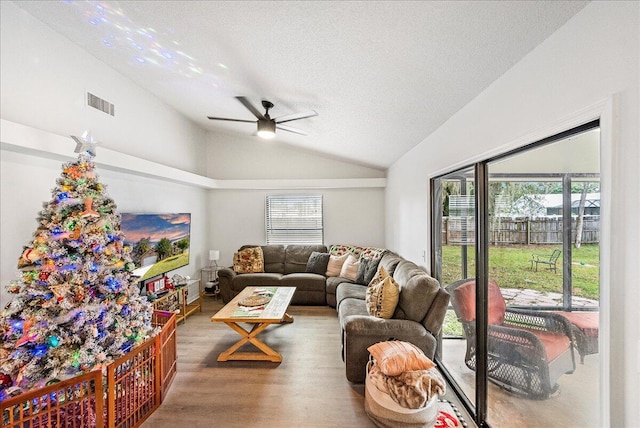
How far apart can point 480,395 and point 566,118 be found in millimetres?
2022

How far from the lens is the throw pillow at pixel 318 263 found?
5.24 m

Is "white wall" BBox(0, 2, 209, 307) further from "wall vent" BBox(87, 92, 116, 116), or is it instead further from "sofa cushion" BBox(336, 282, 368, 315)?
"sofa cushion" BBox(336, 282, 368, 315)

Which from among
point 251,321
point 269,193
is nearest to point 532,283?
point 251,321

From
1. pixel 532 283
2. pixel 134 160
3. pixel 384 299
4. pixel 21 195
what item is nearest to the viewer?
pixel 532 283

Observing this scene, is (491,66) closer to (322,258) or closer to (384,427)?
(384,427)

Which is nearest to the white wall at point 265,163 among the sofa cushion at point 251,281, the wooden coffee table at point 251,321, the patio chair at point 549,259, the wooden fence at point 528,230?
the sofa cushion at point 251,281

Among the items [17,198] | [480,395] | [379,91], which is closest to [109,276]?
[17,198]

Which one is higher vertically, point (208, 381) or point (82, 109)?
point (82, 109)

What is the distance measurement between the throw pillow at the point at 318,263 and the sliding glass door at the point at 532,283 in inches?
115

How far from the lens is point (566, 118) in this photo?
125 cm

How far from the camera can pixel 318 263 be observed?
529cm

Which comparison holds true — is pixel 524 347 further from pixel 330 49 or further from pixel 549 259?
pixel 330 49

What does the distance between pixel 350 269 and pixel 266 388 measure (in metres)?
2.57

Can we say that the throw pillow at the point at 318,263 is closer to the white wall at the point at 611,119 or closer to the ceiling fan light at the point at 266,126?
the ceiling fan light at the point at 266,126
